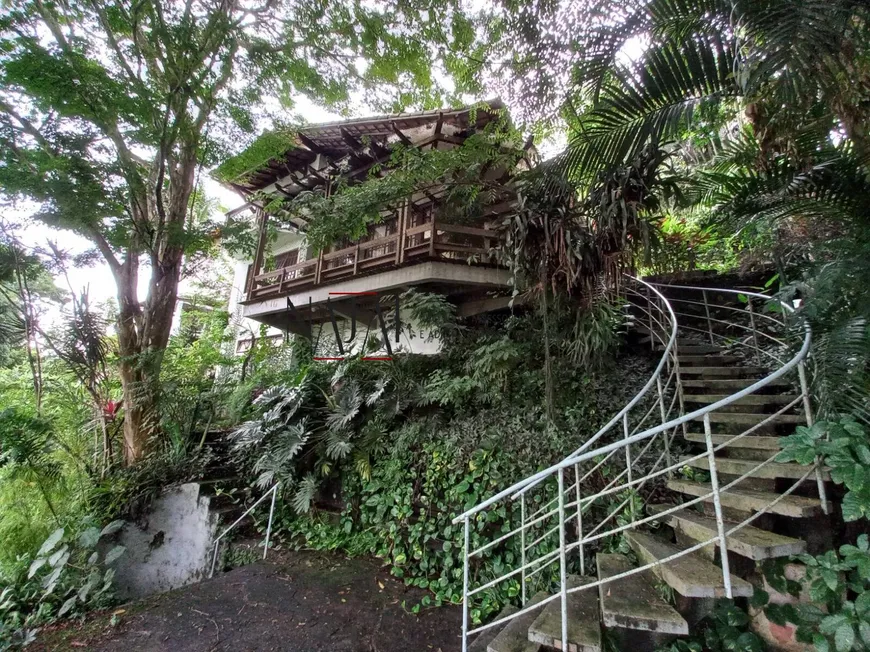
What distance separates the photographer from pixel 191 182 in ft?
18.7

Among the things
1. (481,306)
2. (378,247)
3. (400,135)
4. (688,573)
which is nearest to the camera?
(688,573)

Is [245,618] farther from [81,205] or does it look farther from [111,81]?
[111,81]

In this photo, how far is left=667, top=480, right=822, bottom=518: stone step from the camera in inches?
69.5

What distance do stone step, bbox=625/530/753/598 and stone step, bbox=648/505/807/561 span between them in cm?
12

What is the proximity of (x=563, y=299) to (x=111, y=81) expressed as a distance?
5.60 meters

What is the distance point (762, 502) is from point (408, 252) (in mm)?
5126

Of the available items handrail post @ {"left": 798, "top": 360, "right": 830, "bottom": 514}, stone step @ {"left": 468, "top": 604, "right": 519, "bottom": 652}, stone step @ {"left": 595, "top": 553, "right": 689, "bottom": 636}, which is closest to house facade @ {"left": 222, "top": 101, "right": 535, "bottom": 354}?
handrail post @ {"left": 798, "top": 360, "right": 830, "bottom": 514}

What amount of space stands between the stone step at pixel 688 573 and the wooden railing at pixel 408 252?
3.64 metres

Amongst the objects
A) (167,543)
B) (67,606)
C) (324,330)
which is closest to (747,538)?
(67,606)

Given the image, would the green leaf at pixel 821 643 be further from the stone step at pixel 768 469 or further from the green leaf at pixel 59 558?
the green leaf at pixel 59 558

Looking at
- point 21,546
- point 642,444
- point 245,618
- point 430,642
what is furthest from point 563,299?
point 21,546

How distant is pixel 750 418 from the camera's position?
8.60 feet

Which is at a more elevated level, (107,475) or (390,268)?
(390,268)

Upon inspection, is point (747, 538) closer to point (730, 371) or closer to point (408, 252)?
point (730, 371)
